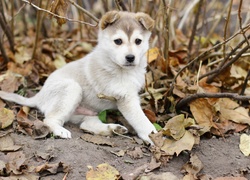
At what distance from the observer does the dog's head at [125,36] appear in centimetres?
446

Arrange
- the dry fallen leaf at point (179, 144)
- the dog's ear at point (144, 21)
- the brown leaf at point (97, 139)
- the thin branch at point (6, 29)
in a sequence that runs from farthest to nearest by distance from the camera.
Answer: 1. the thin branch at point (6, 29)
2. the dog's ear at point (144, 21)
3. the brown leaf at point (97, 139)
4. the dry fallen leaf at point (179, 144)

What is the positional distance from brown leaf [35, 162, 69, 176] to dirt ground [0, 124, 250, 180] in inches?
1.6

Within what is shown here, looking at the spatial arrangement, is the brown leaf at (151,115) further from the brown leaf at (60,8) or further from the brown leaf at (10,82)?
the brown leaf at (10,82)

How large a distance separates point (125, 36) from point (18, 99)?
1.44m

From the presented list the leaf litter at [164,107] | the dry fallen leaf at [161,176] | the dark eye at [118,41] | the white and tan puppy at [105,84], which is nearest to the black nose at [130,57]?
the white and tan puppy at [105,84]

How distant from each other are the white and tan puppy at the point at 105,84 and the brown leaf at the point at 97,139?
0.41 feet

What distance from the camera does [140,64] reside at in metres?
4.89

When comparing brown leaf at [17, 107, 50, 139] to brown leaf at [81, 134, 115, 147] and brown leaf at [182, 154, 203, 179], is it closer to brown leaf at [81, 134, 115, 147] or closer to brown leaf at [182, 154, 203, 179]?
brown leaf at [81, 134, 115, 147]

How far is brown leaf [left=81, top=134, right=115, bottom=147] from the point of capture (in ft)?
14.2

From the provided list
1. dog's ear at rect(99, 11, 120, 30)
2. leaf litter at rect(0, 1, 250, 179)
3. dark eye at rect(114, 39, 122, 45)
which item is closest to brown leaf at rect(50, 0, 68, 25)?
leaf litter at rect(0, 1, 250, 179)

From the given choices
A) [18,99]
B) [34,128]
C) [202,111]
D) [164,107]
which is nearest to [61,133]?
[34,128]

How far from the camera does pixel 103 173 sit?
148 inches

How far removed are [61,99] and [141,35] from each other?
1067mm

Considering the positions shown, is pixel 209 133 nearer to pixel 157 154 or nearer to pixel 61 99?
pixel 157 154
